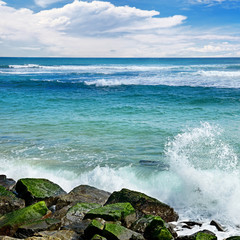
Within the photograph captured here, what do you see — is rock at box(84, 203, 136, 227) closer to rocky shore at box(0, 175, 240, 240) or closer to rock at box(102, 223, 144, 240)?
rocky shore at box(0, 175, 240, 240)

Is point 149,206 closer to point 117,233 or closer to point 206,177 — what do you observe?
point 117,233

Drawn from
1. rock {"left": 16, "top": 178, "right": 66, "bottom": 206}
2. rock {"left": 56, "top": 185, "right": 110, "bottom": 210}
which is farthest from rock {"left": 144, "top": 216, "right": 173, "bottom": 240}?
rock {"left": 16, "top": 178, "right": 66, "bottom": 206}

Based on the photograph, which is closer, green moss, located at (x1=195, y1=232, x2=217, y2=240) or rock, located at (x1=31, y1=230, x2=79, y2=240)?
rock, located at (x1=31, y1=230, x2=79, y2=240)

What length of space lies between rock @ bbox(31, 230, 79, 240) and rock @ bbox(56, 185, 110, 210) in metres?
1.55

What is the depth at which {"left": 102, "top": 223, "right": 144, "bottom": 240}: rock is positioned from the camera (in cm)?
487

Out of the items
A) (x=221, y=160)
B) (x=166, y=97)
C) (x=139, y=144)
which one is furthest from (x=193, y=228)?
(x=166, y=97)

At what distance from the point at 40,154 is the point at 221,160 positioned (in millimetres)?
5772

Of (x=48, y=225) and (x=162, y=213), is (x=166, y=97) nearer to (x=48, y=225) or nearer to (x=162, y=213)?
(x=162, y=213)

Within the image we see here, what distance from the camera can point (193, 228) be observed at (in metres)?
6.06

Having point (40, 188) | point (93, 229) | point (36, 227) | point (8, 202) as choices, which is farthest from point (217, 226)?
point (8, 202)

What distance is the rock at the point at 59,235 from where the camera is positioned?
186 inches

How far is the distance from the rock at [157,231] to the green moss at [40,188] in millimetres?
2512

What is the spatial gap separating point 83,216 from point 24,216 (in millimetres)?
1063

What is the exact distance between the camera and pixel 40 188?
7.02 m
